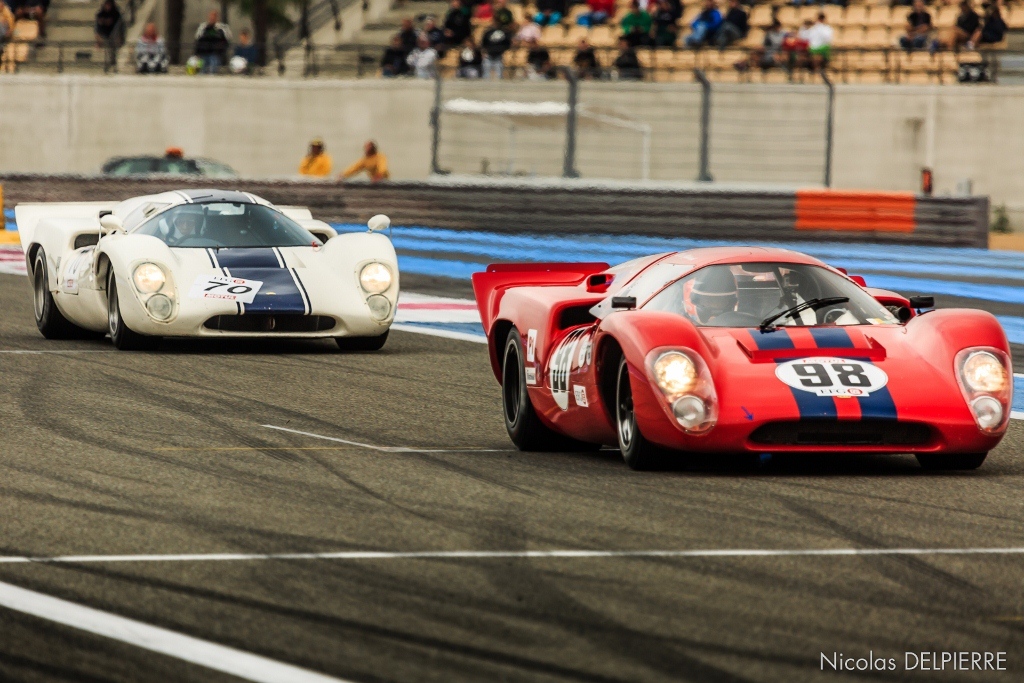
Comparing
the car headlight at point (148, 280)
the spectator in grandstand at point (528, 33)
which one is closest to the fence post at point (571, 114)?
the spectator in grandstand at point (528, 33)

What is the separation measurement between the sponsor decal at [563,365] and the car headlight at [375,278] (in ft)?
13.4

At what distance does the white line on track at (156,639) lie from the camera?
13.0ft

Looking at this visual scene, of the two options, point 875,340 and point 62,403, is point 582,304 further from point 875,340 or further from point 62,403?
point 62,403

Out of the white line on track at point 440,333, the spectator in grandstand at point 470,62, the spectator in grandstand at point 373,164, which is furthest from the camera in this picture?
the spectator in grandstand at point 470,62

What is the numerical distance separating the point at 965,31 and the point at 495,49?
22.1 feet

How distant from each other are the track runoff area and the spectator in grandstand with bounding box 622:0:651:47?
17.9 meters

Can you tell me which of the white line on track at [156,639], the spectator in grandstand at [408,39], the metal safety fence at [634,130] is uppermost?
the spectator in grandstand at [408,39]

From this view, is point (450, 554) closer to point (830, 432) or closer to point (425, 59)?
point (830, 432)

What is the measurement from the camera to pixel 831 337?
282 inches

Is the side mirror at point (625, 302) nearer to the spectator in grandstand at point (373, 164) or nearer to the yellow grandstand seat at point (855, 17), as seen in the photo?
the spectator in grandstand at point (373, 164)

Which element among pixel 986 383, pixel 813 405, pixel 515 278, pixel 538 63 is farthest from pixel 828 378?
pixel 538 63

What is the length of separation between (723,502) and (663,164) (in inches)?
731

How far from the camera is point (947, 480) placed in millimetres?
7000

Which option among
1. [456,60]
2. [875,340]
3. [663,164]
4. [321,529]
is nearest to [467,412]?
[875,340]
